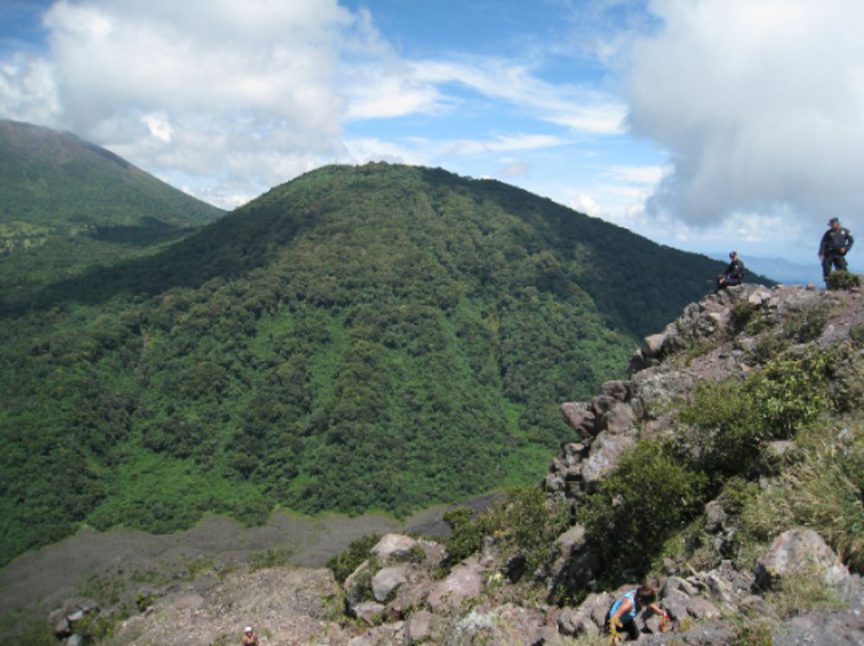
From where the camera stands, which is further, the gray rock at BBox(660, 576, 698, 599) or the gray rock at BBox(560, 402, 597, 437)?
the gray rock at BBox(560, 402, 597, 437)

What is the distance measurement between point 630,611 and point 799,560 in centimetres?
288

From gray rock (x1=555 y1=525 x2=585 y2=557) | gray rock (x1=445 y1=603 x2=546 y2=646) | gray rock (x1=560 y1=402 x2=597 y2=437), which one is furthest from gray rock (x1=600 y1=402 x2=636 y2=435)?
gray rock (x1=445 y1=603 x2=546 y2=646)

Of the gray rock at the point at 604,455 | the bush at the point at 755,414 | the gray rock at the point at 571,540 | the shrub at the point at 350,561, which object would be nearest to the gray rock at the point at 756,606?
the bush at the point at 755,414

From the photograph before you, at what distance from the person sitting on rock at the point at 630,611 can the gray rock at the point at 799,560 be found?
5.48 feet

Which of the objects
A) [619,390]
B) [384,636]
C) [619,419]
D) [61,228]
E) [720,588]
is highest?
[61,228]

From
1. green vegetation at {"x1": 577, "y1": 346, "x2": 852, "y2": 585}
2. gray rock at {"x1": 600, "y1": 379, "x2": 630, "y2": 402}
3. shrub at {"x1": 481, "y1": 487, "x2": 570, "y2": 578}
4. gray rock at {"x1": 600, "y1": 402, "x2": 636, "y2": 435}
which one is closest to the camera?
green vegetation at {"x1": 577, "y1": 346, "x2": 852, "y2": 585}

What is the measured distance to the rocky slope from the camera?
27.1 feet

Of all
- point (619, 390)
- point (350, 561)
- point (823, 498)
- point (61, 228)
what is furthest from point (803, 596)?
point (61, 228)

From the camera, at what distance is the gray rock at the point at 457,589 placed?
57.1 feet

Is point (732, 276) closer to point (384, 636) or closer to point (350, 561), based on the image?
point (384, 636)

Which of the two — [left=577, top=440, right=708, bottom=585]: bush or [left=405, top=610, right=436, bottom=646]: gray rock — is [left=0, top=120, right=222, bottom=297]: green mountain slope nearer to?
[left=405, top=610, right=436, bottom=646]: gray rock

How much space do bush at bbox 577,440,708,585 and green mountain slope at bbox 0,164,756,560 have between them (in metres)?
57.4

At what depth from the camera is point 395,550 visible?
24.5 metres

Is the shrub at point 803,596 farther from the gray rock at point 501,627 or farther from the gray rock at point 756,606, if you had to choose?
the gray rock at point 501,627
